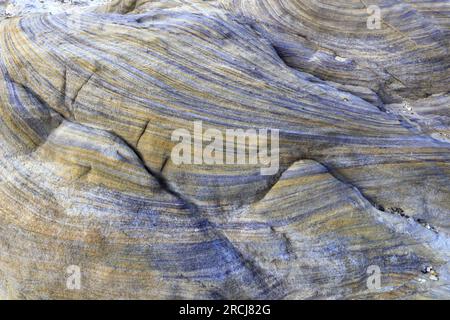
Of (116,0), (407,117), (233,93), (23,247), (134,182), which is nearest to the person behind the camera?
(23,247)

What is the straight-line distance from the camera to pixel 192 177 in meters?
10.4

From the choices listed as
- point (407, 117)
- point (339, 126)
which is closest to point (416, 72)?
point (407, 117)

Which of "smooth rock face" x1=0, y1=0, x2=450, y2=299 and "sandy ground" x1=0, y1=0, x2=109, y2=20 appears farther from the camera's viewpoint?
"sandy ground" x1=0, y1=0, x2=109, y2=20

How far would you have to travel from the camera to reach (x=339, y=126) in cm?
1090

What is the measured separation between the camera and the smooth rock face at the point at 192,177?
9297 millimetres

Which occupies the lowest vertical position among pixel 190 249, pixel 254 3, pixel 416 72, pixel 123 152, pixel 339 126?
pixel 190 249

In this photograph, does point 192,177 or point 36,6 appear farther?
point 36,6

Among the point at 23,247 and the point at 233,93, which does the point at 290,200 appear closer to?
the point at 233,93

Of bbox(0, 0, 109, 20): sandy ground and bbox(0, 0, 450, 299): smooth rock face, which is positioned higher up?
bbox(0, 0, 109, 20): sandy ground

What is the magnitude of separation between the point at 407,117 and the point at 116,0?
42.4ft

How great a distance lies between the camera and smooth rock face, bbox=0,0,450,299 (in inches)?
366

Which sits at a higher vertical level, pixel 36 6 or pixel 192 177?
pixel 36 6

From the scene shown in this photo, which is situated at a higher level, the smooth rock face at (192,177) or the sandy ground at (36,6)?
the sandy ground at (36,6)

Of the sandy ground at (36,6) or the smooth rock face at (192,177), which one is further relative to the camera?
the sandy ground at (36,6)
